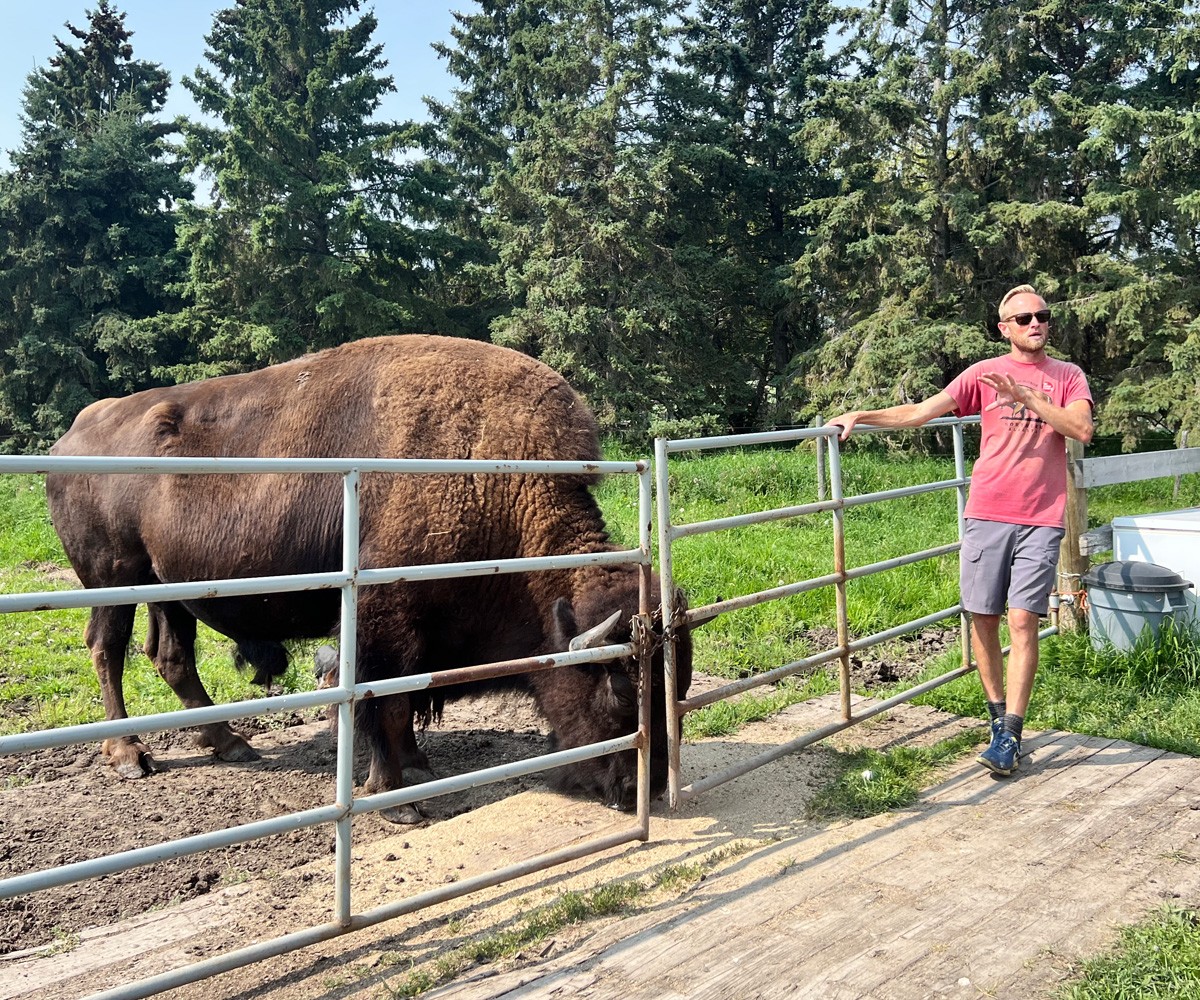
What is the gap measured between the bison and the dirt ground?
27 centimetres

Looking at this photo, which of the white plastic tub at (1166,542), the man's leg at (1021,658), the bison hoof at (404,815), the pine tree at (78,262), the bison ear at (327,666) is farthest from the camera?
the pine tree at (78,262)

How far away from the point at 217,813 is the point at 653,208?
23242mm

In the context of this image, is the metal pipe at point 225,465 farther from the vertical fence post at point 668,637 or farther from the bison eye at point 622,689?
the bison eye at point 622,689

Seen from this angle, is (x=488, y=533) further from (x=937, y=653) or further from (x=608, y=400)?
(x=608, y=400)

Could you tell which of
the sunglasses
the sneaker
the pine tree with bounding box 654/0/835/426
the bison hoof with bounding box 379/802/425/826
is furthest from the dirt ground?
the pine tree with bounding box 654/0/835/426

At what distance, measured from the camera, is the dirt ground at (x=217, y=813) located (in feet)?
12.4

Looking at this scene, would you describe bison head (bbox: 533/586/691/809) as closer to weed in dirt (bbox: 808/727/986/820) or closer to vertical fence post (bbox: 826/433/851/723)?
weed in dirt (bbox: 808/727/986/820)

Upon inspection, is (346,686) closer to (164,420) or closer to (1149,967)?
(1149,967)

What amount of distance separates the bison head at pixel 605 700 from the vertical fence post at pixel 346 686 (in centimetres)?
118

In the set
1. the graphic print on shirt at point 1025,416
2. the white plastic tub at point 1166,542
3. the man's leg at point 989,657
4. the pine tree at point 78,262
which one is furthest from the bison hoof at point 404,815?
the pine tree at point 78,262

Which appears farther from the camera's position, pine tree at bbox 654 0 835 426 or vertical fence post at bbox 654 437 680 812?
pine tree at bbox 654 0 835 426

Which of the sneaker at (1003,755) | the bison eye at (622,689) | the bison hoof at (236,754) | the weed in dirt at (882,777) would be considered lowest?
the bison hoof at (236,754)

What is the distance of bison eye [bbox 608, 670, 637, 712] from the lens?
4066 millimetres

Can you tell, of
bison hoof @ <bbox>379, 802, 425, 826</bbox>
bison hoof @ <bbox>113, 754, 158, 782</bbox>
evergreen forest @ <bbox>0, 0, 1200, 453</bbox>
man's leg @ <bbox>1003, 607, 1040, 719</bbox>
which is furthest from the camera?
evergreen forest @ <bbox>0, 0, 1200, 453</bbox>
